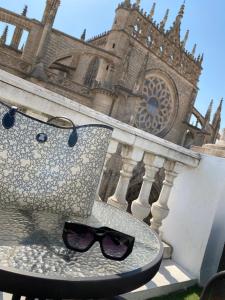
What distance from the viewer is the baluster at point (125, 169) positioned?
9.52ft

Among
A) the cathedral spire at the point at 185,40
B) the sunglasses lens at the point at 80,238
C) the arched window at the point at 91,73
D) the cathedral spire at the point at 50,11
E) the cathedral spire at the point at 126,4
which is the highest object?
the cathedral spire at the point at 185,40

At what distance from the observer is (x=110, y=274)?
2.85ft

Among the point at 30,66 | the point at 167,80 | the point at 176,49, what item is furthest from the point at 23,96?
the point at 176,49

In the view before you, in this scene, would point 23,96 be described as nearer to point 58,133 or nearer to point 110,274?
point 58,133

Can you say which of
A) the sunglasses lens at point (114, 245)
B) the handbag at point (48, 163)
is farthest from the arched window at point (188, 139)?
the sunglasses lens at point (114, 245)

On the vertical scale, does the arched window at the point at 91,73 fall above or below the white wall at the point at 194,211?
above

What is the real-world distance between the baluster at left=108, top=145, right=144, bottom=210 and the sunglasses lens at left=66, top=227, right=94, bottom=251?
196 cm

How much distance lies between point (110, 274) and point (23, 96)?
165cm

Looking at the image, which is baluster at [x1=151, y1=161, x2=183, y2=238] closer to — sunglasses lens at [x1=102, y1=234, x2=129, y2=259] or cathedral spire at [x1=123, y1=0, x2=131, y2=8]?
sunglasses lens at [x1=102, y1=234, x2=129, y2=259]

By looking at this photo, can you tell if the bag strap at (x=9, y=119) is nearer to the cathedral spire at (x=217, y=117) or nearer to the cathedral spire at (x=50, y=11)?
the cathedral spire at (x=50, y=11)

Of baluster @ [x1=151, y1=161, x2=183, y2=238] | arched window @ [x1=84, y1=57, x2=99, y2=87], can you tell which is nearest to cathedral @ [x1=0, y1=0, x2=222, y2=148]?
arched window @ [x1=84, y1=57, x2=99, y2=87]

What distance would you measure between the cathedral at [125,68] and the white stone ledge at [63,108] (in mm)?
13072

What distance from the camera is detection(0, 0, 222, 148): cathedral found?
1595cm

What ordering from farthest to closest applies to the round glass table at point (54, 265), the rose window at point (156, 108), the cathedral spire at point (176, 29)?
1. the cathedral spire at point (176, 29)
2. the rose window at point (156, 108)
3. the round glass table at point (54, 265)
